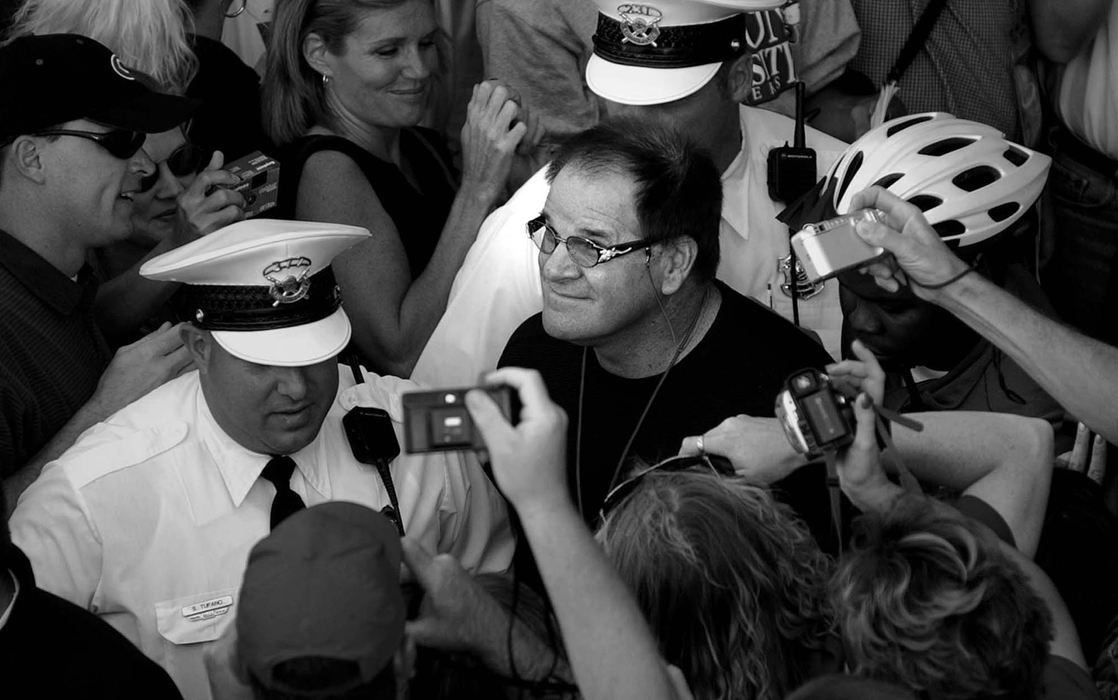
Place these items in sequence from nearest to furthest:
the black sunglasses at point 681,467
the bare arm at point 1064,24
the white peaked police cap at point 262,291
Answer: the black sunglasses at point 681,467 → the white peaked police cap at point 262,291 → the bare arm at point 1064,24

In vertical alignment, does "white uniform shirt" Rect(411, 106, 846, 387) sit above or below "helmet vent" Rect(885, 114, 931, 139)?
below

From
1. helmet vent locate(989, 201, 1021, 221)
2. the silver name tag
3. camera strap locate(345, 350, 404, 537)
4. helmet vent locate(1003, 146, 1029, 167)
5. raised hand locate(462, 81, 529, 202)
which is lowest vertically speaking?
the silver name tag

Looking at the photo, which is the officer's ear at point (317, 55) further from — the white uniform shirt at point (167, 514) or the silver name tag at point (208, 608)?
the silver name tag at point (208, 608)

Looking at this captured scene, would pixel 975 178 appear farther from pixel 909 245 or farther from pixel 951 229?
pixel 909 245

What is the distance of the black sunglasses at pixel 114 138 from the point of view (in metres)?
3.03

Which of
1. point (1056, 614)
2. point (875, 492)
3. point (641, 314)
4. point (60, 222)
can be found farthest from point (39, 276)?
point (1056, 614)

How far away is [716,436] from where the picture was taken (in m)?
2.73

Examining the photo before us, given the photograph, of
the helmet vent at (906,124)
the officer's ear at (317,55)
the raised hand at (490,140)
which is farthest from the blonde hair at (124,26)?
the helmet vent at (906,124)

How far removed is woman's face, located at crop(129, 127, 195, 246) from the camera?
347 cm

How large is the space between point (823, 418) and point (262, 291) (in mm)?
1238

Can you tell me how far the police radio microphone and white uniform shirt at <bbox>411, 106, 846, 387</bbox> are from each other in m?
0.05

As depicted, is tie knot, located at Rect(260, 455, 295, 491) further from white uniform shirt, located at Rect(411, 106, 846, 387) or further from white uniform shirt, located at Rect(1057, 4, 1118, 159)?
white uniform shirt, located at Rect(1057, 4, 1118, 159)

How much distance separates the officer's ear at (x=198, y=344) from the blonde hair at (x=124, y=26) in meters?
0.84

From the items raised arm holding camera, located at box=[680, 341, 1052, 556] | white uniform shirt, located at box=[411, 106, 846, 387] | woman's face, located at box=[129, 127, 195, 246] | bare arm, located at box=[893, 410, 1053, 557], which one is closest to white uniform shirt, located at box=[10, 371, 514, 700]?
white uniform shirt, located at box=[411, 106, 846, 387]
